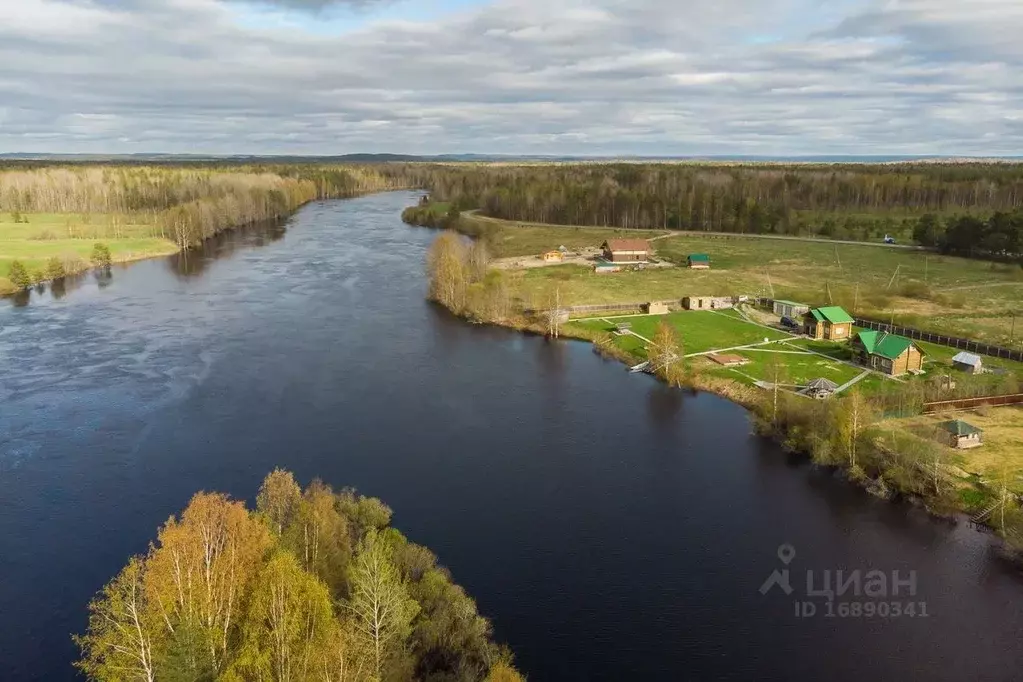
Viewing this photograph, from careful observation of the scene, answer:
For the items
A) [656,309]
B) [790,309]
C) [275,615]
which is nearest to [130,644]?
[275,615]

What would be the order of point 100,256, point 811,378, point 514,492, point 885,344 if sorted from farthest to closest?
point 100,256
point 885,344
point 811,378
point 514,492

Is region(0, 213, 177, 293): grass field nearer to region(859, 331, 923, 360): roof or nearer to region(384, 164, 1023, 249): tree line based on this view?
region(384, 164, 1023, 249): tree line

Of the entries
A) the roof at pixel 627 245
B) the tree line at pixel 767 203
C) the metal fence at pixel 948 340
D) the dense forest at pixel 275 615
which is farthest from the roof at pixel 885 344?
the tree line at pixel 767 203

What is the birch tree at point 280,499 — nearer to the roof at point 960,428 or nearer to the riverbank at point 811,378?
the riverbank at point 811,378

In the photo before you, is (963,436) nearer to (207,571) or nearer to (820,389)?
(820,389)

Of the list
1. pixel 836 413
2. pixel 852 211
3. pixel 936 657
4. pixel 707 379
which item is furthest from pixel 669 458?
pixel 852 211

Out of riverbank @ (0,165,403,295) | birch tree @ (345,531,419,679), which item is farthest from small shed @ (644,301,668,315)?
riverbank @ (0,165,403,295)

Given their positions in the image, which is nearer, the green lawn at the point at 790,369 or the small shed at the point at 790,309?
the green lawn at the point at 790,369
